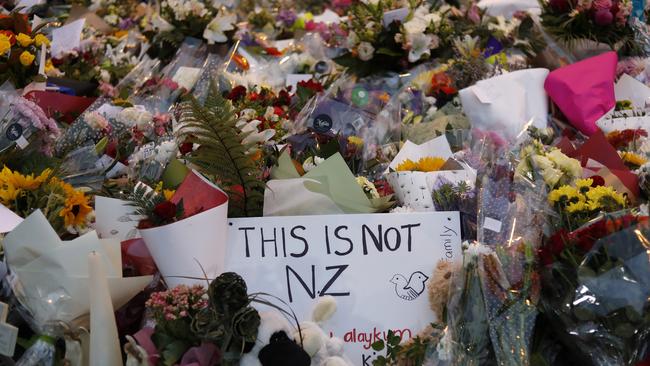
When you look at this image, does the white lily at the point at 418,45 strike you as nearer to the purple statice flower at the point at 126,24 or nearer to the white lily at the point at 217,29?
the white lily at the point at 217,29

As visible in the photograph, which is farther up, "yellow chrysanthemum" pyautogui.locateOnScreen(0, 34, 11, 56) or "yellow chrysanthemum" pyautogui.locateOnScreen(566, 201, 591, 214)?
"yellow chrysanthemum" pyautogui.locateOnScreen(0, 34, 11, 56)

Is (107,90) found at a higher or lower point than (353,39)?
lower

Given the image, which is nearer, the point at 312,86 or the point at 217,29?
the point at 312,86

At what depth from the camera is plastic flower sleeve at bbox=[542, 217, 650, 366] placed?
5.07 ft

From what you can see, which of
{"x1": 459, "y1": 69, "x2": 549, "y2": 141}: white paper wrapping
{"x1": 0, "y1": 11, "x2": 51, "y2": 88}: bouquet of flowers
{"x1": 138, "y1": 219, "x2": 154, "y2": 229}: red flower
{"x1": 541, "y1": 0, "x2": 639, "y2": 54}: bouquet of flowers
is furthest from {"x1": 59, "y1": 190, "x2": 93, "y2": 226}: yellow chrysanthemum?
{"x1": 541, "y1": 0, "x2": 639, "y2": 54}: bouquet of flowers

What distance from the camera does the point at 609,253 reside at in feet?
5.22

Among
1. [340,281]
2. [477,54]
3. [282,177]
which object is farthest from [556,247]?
[477,54]

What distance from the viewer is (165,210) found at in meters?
1.73

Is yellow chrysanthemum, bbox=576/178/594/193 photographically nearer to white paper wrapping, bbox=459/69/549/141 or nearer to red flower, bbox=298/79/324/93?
white paper wrapping, bbox=459/69/549/141

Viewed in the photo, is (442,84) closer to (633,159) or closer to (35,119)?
(633,159)

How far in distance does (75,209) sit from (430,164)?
3.27 ft

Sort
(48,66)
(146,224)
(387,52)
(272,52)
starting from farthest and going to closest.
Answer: (272,52)
(48,66)
(387,52)
(146,224)

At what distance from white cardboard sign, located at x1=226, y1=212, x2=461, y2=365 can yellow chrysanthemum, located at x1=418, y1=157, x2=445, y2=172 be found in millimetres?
259

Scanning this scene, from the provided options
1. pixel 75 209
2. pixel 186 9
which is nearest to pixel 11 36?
pixel 75 209
